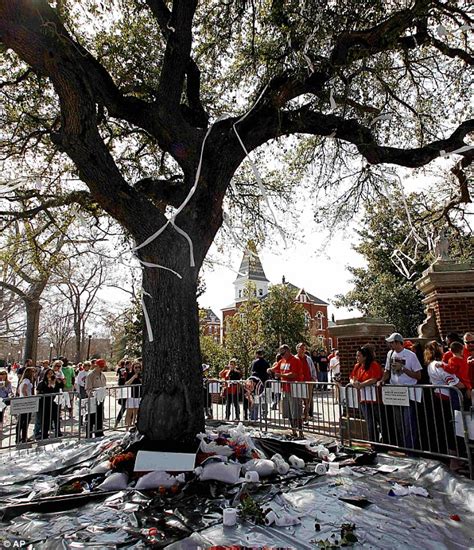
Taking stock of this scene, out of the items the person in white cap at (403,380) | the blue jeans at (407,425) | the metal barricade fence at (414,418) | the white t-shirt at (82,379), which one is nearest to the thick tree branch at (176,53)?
the person in white cap at (403,380)

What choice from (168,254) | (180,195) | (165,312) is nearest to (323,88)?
(180,195)

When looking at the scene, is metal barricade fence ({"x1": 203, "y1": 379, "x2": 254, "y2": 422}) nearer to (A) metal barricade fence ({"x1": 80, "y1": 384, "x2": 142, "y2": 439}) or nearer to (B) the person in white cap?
(A) metal barricade fence ({"x1": 80, "y1": 384, "x2": 142, "y2": 439})

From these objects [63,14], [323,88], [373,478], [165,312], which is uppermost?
[63,14]

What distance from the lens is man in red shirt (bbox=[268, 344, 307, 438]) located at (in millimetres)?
8727

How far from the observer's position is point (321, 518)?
399 cm

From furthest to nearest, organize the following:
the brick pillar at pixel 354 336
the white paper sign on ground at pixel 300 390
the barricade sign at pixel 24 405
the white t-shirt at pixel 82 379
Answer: the white t-shirt at pixel 82 379, the brick pillar at pixel 354 336, the white paper sign on ground at pixel 300 390, the barricade sign at pixel 24 405

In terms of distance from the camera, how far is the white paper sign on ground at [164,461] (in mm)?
5227

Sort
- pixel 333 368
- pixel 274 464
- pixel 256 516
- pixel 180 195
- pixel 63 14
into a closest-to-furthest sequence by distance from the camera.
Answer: pixel 256 516 < pixel 274 464 < pixel 180 195 < pixel 63 14 < pixel 333 368

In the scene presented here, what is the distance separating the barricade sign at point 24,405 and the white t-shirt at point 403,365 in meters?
6.79

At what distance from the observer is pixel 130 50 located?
8742 mm

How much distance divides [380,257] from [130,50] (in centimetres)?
2384

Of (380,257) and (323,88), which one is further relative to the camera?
(380,257)

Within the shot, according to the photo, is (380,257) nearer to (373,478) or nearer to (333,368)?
(333,368)

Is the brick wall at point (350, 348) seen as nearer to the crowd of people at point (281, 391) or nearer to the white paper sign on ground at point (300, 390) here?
the crowd of people at point (281, 391)
